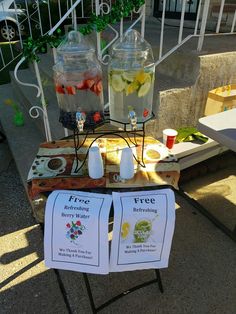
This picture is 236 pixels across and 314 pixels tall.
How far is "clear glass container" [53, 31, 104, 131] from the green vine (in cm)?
26

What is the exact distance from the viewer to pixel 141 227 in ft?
4.00

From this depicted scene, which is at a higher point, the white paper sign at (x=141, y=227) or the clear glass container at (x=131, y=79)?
the clear glass container at (x=131, y=79)

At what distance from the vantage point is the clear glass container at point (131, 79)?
135 centimetres

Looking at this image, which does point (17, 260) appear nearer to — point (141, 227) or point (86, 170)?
point (86, 170)

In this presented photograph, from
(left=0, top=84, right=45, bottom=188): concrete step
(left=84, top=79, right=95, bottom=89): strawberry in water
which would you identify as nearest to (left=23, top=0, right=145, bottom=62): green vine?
(left=84, top=79, right=95, bottom=89): strawberry in water

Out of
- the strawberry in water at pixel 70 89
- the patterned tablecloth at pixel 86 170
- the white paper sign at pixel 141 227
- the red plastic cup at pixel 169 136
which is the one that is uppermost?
the strawberry in water at pixel 70 89

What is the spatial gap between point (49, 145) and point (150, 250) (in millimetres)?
847

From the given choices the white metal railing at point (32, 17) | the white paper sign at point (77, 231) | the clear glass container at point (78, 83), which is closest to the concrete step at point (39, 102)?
the clear glass container at point (78, 83)

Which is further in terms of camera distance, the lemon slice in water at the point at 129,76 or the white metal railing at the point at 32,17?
the white metal railing at the point at 32,17

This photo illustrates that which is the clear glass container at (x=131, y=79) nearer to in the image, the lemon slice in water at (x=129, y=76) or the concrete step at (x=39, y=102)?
the lemon slice in water at (x=129, y=76)

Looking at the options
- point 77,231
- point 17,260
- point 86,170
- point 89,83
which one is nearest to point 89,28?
point 89,83

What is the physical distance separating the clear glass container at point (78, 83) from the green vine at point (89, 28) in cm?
26

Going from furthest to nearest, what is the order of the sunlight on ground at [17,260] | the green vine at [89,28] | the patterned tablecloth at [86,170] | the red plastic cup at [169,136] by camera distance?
the red plastic cup at [169,136], the sunlight on ground at [17,260], the green vine at [89,28], the patterned tablecloth at [86,170]

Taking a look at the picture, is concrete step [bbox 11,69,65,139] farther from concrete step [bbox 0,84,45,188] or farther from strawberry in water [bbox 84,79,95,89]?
strawberry in water [bbox 84,79,95,89]
